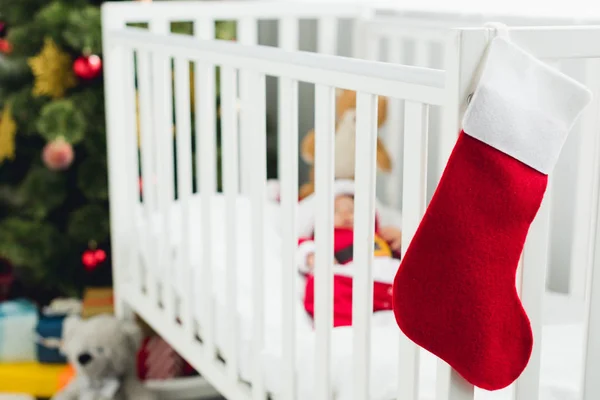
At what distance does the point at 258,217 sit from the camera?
1488 millimetres

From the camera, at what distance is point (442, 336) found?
0.97 meters

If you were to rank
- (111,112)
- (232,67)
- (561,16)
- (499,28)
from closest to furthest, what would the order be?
(499,28)
(232,67)
(561,16)
(111,112)

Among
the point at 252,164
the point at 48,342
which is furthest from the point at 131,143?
the point at 252,164

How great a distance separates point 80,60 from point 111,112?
1.15ft

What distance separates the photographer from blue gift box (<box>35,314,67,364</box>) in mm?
2363

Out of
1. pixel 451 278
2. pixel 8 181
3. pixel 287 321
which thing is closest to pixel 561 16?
pixel 287 321

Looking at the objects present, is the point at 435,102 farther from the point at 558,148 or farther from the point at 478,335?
the point at 478,335

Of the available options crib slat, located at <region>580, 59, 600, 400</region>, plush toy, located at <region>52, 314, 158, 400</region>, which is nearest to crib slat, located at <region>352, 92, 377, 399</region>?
crib slat, located at <region>580, 59, 600, 400</region>

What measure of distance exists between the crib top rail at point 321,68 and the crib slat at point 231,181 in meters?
0.05

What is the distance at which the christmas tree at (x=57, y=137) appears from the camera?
247cm

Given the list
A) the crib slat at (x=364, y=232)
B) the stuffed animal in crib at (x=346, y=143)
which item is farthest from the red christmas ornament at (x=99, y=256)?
the crib slat at (x=364, y=232)

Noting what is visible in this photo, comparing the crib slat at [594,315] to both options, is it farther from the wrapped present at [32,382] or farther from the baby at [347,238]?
the wrapped present at [32,382]

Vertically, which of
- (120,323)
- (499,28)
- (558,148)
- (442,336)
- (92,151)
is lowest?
(120,323)

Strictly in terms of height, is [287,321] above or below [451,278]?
below
